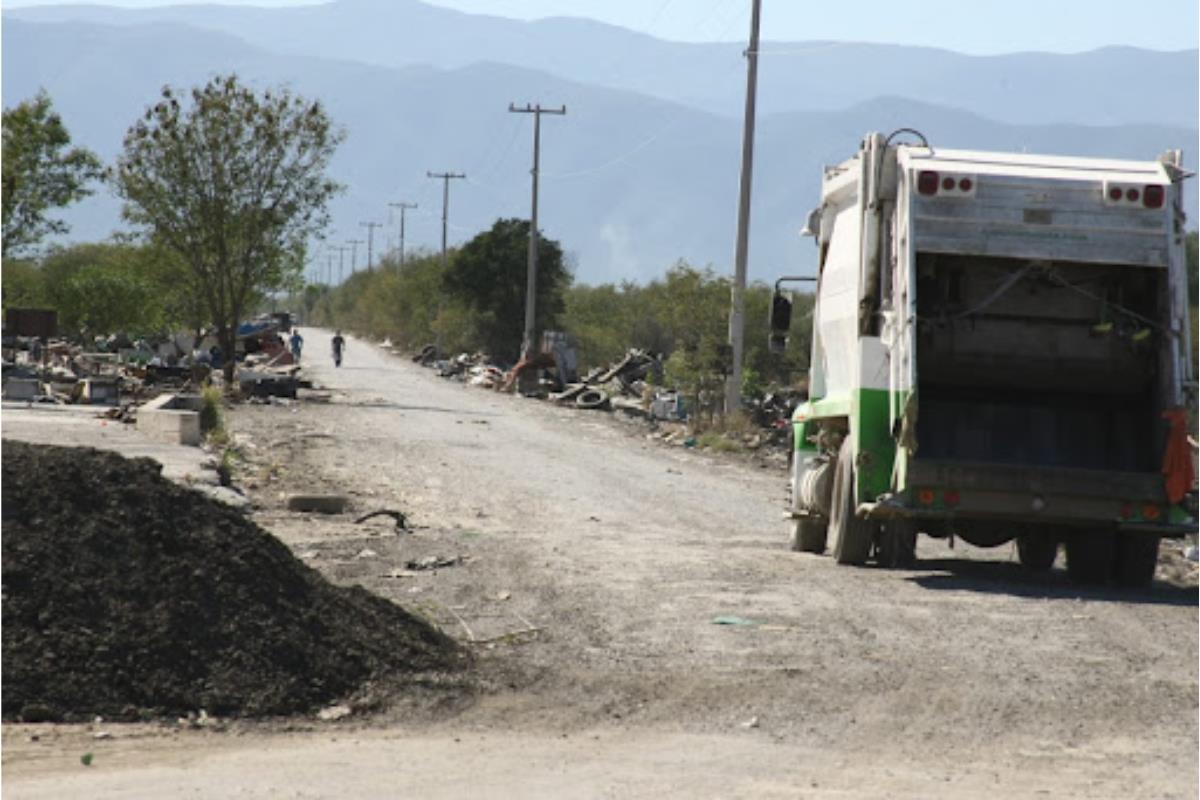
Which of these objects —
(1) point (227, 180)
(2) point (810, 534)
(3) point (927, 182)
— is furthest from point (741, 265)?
(3) point (927, 182)

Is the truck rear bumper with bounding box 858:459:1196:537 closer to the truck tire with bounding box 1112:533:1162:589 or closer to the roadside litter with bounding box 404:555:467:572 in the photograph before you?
the truck tire with bounding box 1112:533:1162:589

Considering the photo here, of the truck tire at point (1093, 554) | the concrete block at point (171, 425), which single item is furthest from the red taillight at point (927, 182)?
the concrete block at point (171, 425)

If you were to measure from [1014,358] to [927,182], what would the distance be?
1627 mm

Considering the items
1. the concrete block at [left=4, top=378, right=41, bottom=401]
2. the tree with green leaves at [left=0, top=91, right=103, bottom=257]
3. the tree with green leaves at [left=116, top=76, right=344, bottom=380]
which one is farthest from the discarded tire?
the concrete block at [left=4, top=378, right=41, bottom=401]

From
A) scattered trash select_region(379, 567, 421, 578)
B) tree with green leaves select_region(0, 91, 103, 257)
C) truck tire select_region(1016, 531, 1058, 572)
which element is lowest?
scattered trash select_region(379, 567, 421, 578)

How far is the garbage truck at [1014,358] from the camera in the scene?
14820mm

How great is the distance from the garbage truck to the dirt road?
0.54 metres

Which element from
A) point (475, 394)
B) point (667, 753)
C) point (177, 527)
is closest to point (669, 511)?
point (177, 527)

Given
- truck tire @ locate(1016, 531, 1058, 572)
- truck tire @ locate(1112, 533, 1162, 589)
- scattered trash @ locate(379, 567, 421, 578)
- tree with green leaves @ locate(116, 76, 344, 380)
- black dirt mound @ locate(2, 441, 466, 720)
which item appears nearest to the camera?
black dirt mound @ locate(2, 441, 466, 720)

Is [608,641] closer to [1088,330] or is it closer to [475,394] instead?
[1088,330]

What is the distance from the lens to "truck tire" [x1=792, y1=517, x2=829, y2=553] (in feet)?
58.2

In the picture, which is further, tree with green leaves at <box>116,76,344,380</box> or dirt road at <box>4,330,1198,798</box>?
tree with green leaves at <box>116,76,344,380</box>

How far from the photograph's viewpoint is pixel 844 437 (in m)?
17.0

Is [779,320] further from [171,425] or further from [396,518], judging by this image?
[171,425]
